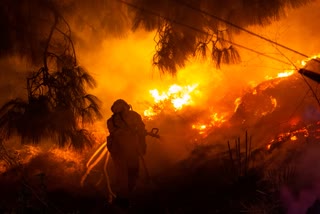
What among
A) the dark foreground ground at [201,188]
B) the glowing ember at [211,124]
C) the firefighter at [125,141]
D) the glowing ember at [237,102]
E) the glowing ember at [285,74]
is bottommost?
the dark foreground ground at [201,188]

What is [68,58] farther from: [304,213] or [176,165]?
[304,213]

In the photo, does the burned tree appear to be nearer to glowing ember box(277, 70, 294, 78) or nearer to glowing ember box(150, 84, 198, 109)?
glowing ember box(150, 84, 198, 109)

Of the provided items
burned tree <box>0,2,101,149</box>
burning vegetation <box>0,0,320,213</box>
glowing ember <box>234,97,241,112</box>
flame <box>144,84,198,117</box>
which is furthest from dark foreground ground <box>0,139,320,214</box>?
flame <box>144,84,198,117</box>

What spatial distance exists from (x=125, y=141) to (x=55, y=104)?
51.0 inches

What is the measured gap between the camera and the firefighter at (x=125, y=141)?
5.99 m

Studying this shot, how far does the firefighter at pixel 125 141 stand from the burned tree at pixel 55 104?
22.1 inches

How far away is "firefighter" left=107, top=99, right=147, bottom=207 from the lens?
236 inches

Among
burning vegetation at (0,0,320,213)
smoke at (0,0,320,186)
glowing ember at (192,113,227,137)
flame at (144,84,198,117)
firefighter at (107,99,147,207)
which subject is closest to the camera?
burning vegetation at (0,0,320,213)

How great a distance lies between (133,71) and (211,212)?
19.7 feet

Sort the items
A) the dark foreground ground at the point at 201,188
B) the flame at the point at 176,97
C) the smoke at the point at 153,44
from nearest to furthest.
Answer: the dark foreground ground at the point at 201,188 < the smoke at the point at 153,44 < the flame at the point at 176,97

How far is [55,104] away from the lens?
519 cm

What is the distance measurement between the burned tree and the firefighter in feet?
1.84

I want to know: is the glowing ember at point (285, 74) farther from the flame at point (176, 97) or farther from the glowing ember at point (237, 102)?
the flame at point (176, 97)

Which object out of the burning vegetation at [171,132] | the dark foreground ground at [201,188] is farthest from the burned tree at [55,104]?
the dark foreground ground at [201,188]
